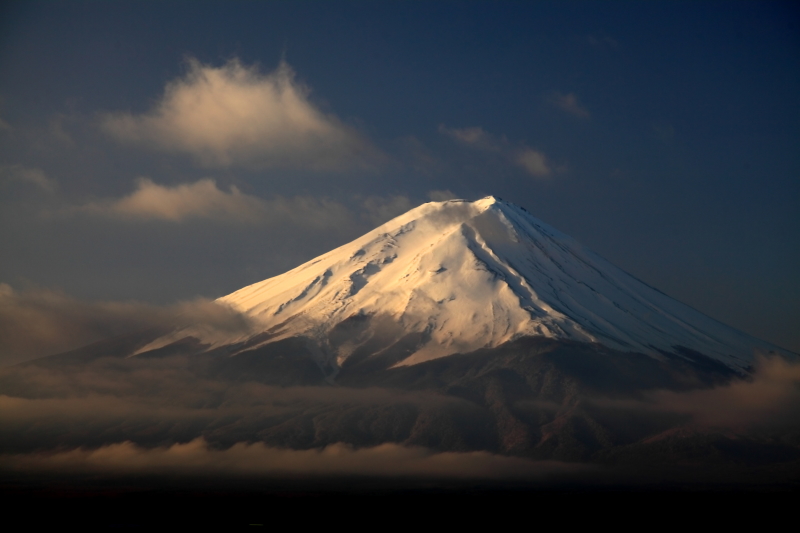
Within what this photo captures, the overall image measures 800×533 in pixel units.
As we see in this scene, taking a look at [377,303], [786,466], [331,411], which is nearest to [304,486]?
[331,411]

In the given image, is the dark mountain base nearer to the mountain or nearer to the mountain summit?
the mountain

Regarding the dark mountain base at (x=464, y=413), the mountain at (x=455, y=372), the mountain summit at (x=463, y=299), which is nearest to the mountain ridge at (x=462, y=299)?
the mountain summit at (x=463, y=299)

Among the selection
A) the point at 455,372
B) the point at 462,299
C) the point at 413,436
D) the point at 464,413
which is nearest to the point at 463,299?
the point at 462,299

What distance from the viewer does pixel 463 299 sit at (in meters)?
172

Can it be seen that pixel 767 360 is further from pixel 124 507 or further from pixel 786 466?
pixel 124 507

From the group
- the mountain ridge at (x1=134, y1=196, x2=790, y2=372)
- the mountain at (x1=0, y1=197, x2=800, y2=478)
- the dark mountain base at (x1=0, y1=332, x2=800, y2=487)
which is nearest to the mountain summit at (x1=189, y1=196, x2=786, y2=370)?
the mountain ridge at (x1=134, y1=196, x2=790, y2=372)

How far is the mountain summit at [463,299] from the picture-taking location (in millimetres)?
169500

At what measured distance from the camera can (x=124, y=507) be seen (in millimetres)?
124062

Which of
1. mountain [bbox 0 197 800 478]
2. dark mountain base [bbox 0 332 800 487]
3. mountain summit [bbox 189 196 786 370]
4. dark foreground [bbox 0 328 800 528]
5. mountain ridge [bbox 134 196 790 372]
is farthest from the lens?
mountain ridge [bbox 134 196 790 372]

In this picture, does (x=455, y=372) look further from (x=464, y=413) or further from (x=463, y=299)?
(x=463, y=299)

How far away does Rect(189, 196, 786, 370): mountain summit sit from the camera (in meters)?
170

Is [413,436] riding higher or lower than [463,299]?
lower

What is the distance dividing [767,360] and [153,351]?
127569 mm

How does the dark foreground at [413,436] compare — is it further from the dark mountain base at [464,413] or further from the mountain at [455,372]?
the mountain at [455,372]
